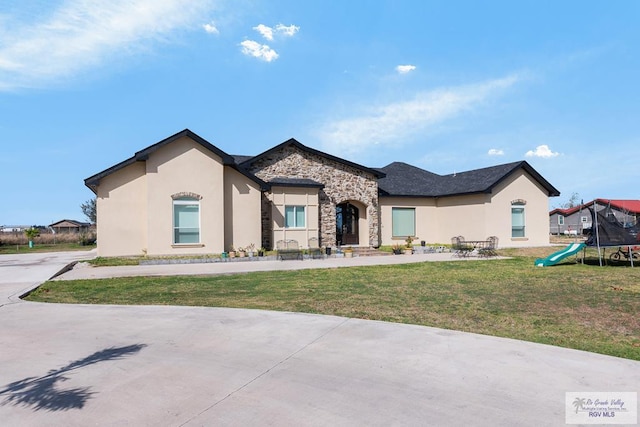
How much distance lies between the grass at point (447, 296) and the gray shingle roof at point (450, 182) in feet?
37.3

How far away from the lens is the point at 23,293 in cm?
1063

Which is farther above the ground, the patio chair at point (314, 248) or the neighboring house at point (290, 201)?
the neighboring house at point (290, 201)

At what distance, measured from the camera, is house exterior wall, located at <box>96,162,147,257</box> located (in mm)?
19578

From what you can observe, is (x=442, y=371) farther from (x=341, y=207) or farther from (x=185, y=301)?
(x=341, y=207)

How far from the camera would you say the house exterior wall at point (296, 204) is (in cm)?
2311

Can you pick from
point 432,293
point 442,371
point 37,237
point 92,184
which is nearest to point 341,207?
point 92,184

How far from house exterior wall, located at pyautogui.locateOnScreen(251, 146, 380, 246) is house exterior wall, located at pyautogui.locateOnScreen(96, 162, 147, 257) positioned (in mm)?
6297

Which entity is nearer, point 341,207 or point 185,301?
point 185,301

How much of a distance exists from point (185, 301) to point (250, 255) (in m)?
11.0

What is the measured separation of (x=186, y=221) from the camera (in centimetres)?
2038

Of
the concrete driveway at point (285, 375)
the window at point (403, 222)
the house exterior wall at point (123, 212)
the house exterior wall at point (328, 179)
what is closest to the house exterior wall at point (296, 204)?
the house exterior wall at point (328, 179)

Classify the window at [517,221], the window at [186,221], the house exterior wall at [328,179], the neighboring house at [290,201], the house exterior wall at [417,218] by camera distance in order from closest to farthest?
the neighboring house at [290,201], the window at [186,221], the house exterior wall at [328,179], the window at [517,221], the house exterior wall at [417,218]

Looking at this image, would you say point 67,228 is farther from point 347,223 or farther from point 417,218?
point 417,218

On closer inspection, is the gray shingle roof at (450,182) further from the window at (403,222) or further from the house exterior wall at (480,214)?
the window at (403,222)
